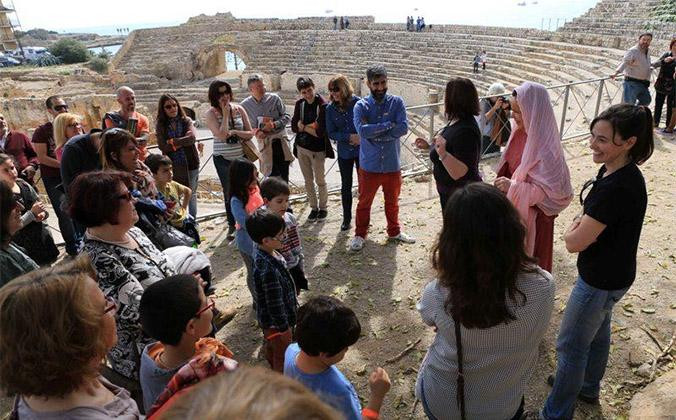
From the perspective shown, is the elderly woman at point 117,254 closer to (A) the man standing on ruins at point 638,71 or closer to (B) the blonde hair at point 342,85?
(B) the blonde hair at point 342,85

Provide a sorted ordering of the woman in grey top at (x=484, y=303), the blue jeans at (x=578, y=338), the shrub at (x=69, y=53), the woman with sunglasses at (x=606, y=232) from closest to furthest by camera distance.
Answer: the woman in grey top at (x=484, y=303)
the woman with sunglasses at (x=606, y=232)
the blue jeans at (x=578, y=338)
the shrub at (x=69, y=53)

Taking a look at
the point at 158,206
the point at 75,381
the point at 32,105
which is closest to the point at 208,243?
the point at 158,206

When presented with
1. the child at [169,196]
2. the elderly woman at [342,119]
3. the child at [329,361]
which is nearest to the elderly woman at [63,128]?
the child at [169,196]

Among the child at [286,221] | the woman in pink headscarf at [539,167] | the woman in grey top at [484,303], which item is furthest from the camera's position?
the child at [286,221]

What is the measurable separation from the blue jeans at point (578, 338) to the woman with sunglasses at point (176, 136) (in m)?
4.09

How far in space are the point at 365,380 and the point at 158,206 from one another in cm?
193

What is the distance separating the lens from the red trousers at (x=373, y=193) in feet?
14.8

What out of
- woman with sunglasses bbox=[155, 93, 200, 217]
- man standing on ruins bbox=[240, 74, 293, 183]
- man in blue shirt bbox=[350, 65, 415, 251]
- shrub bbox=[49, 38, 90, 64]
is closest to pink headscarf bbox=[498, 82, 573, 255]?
man in blue shirt bbox=[350, 65, 415, 251]

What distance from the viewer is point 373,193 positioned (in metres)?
4.59

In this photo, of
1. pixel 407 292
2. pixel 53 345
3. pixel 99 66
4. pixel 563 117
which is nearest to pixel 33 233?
pixel 53 345

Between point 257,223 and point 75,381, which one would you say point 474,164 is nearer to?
point 257,223

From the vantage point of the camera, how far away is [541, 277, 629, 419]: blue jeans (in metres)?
2.19

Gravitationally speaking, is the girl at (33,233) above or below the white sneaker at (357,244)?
above

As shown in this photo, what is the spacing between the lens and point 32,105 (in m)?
17.1
